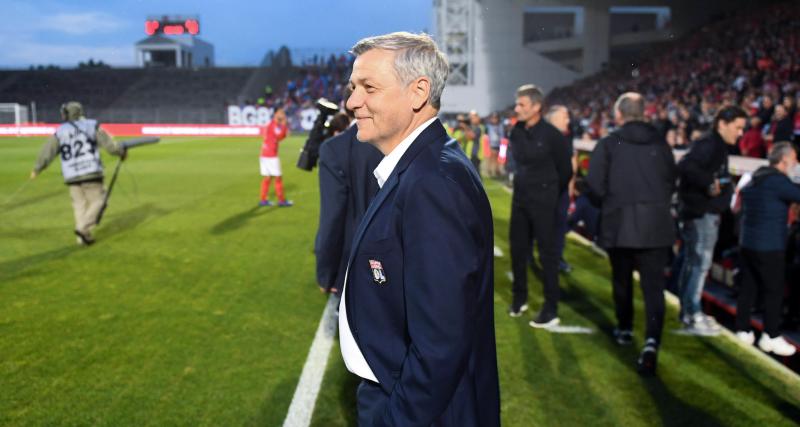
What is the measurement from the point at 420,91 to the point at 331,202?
207cm

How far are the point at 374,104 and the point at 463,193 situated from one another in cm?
36

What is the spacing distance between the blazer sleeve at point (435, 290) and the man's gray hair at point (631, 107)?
3348 millimetres

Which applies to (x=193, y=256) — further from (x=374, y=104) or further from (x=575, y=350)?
(x=374, y=104)

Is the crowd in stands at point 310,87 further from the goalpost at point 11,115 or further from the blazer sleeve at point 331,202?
the blazer sleeve at point 331,202

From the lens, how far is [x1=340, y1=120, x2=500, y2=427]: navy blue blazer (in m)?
1.50

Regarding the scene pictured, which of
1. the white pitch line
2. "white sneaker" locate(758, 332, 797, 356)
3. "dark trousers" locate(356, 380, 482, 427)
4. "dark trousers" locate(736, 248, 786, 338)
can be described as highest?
"dark trousers" locate(356, 380, 482, 427)

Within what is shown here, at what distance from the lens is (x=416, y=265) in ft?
4.94

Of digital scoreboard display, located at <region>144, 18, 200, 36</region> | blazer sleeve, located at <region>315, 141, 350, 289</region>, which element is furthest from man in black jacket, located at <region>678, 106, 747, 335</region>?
digital scoreboard display, located at <region>144, 18, 200, 36</region>

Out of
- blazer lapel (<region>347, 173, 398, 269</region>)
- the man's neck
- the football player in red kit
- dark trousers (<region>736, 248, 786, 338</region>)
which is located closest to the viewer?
blazer lapel (<region>347, 173, 398, 269</region>)

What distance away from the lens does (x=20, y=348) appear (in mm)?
4754

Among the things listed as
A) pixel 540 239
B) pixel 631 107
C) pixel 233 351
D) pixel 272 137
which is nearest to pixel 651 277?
pixel 540 239

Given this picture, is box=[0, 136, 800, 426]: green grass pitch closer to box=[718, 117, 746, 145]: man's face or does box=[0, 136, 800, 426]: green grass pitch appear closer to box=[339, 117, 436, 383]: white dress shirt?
box=[718, 117, 746, 145]: man's face

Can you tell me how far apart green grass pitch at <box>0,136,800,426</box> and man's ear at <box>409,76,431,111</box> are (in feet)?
8.39

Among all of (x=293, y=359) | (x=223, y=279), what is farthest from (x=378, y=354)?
(x=223, y=279)
